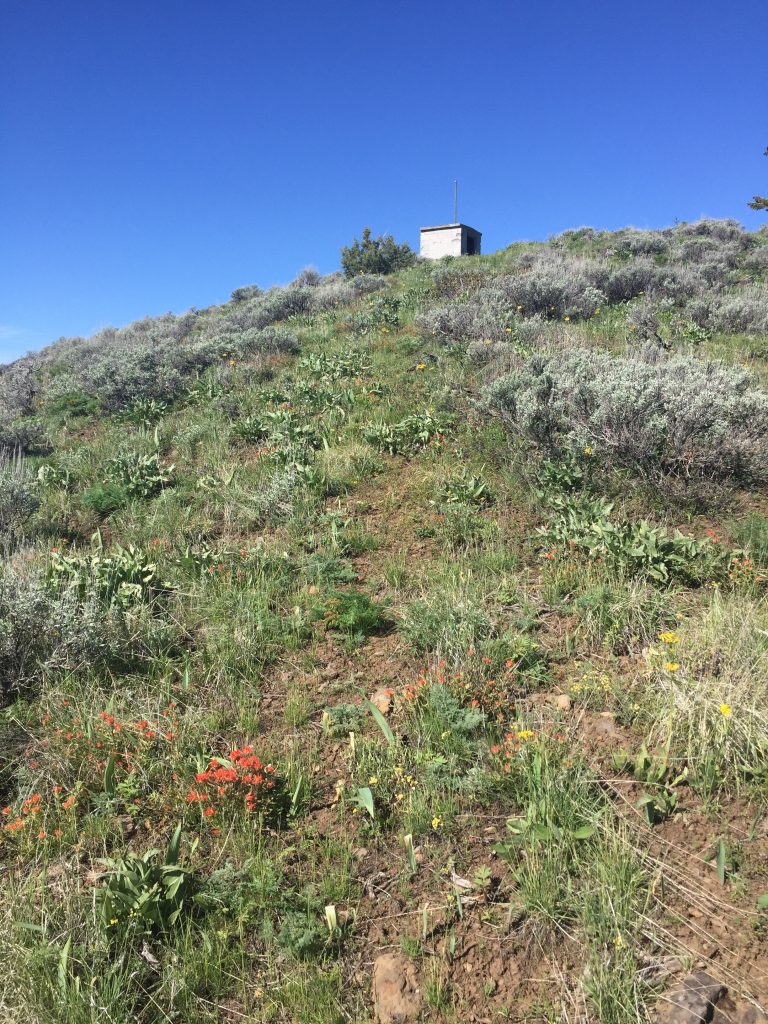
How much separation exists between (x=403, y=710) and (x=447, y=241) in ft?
109

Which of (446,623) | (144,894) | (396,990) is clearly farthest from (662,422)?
(144,894)

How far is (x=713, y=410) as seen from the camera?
543 centimetres

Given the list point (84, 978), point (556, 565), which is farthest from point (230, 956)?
point (556, 565)

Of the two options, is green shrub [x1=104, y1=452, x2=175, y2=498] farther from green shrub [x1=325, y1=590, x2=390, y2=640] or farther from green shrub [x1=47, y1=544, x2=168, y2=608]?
green shrub [x1=325, y1=590, x2=390, y2=640]

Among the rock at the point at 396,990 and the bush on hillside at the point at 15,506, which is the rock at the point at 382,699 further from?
the bush on hillside at the point at 15,506

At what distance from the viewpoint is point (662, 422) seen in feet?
17.6

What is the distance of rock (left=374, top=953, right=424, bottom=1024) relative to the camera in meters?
2.13

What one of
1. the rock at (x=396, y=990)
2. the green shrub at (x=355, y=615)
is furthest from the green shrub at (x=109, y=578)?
the rock at (x=396, y=990)

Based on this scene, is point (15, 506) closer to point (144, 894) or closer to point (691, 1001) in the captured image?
point (144, 894)

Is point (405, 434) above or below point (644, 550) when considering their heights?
above

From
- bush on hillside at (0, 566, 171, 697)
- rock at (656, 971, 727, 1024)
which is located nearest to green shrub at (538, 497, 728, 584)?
rock at (656, 971, 727, 1024)

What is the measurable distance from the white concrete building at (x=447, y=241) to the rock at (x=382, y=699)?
1239 inches

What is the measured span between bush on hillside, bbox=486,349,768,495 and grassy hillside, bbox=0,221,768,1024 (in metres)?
0.03

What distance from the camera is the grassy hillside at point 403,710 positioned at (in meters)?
2.23
